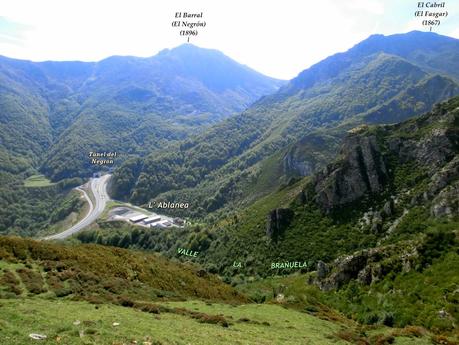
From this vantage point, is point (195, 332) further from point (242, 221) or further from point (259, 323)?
point (242, 221)

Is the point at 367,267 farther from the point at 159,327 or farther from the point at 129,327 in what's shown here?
the point at 129,327

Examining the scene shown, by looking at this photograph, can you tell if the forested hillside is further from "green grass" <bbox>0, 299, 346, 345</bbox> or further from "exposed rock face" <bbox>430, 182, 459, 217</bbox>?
"green grass" <bbox>0, 299, 346, 345</bbox>

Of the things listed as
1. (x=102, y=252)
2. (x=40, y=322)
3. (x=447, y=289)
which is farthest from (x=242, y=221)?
(x=40, y=322)

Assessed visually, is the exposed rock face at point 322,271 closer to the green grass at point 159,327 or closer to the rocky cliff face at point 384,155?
the green grass at point 159,327

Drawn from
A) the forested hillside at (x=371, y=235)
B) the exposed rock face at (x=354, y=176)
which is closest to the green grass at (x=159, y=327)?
the forested hillside at (x=371, y=235)

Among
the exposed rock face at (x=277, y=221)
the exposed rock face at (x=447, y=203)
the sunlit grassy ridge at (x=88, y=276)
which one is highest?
the exposed rock face at (x=447, y=203)

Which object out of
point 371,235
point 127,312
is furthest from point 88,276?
point 371,235
